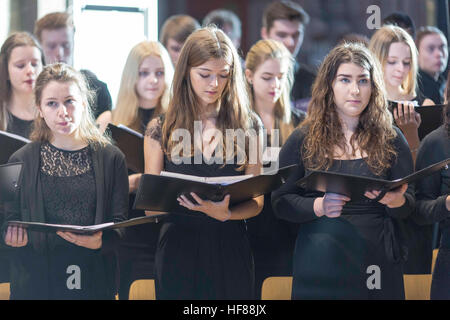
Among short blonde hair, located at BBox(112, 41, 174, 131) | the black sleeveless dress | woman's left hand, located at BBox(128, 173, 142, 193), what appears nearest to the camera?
the black sleeveless dress

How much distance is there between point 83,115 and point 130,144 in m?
0.30

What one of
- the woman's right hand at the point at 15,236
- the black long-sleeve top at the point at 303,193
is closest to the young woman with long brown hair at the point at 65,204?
the woman's right hand at the point at 15,236

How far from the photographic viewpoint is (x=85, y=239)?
105 inches

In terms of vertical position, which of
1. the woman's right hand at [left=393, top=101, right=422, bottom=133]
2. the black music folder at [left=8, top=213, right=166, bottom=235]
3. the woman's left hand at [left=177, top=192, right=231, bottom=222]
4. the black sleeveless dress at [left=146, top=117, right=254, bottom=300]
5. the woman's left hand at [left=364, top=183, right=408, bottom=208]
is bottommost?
the black sleeveless dress at [left=146, top=117, right=254, bottom=300]

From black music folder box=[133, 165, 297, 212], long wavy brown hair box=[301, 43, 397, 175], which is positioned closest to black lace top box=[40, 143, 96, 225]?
black music folder box=[133, 165, 297, 212]

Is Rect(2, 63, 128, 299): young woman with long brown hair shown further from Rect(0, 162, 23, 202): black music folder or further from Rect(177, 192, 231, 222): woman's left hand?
Rect(177, 192, 231, 222): woman's left hand

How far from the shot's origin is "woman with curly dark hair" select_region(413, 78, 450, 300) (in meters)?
2.59

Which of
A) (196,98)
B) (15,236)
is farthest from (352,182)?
(15,236)

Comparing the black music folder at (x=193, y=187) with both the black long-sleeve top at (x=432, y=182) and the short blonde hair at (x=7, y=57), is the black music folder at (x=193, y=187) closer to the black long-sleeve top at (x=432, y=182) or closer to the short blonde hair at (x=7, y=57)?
the black long-sleeve top at (x=432, y=182)

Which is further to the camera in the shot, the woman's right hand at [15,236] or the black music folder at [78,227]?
the woman's right hand at [15,236]

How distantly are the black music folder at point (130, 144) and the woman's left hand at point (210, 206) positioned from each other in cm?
63

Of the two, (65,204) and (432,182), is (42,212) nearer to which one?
(65,204)

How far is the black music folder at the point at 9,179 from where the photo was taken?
262 cm
